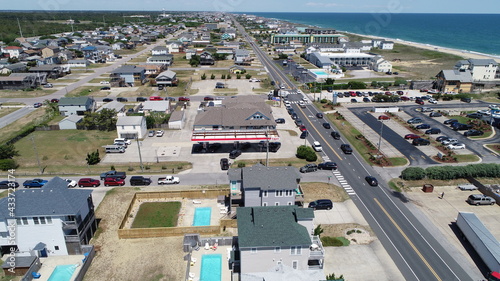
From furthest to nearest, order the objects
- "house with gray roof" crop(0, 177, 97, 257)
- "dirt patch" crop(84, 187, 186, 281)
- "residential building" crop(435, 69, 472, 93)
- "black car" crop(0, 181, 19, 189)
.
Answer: "residential building" crop(435, 69, 472, 93), "black car" crop(0, 181, 19, 189), "house with gray roof" crop(0, 177, 97, 257), "dirt patch" crop(84, 187, 186, 281)

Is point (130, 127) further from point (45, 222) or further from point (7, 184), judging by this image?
point (45, 222)

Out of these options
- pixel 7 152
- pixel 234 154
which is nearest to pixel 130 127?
pixel 7 152

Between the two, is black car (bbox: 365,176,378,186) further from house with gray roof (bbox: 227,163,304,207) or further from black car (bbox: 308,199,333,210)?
house with gray roof (bbox: 227,163,304,207)

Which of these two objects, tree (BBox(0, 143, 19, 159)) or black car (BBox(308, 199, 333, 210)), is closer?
black car (BBox(308, 199, 333, 210))

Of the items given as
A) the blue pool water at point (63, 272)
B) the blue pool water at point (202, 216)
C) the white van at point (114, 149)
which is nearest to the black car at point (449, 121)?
the blue pool water at point (202, 216)

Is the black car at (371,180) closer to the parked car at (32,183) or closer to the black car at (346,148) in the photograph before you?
the black car at (346,148)

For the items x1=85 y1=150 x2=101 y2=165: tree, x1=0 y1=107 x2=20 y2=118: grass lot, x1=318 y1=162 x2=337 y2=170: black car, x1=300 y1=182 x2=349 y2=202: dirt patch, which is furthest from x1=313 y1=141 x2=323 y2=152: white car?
x1=0 y1=107 x2=20 y2=118: grass lot

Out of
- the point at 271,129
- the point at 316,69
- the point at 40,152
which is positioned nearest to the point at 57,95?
the point at 40,152

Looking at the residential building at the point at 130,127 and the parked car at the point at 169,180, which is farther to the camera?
the residential building at the point at 130,127
